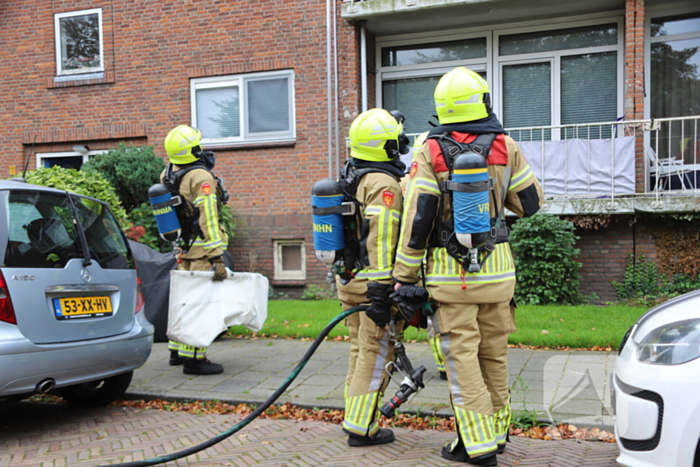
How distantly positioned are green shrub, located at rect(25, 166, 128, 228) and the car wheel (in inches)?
124

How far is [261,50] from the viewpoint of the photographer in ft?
36.9

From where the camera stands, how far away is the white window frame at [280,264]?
37.0 ft

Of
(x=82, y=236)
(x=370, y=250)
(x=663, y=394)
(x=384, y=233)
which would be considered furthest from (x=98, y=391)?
(x=663, y=394)

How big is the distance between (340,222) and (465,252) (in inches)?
34.3

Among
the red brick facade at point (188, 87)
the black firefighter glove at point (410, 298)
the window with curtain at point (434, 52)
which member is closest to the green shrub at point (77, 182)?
the red brick facade at point (188, 87)

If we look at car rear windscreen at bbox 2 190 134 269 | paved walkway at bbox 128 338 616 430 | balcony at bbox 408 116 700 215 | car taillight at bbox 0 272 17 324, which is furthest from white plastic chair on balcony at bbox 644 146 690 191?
car taillight at bbox 0 272 17 324

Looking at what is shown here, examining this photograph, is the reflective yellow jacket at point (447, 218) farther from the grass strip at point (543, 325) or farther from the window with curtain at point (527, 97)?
the window with curtain at point (527, 97)

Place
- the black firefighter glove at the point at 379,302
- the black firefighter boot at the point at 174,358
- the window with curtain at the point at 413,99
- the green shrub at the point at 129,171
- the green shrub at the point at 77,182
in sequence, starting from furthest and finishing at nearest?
the window with curtain at the point at 413,99 < the green shrub at the point at 129,171 < the green shrub at the point at 77,182 < the black firefighter boot at the point at 174,358 < the black firefighter glove at the point at 379,302

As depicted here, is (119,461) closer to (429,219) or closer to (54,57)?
(429,219)

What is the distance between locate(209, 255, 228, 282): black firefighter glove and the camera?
18.9ft

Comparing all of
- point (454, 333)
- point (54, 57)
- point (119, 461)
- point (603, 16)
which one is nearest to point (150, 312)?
point (119, 461)

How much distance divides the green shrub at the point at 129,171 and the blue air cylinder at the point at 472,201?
27.7 ft

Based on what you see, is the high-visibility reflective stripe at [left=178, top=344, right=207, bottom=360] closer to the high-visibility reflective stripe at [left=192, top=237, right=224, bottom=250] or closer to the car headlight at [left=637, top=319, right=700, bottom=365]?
the high-visibility reflective stripe at [left=192, top=237, right=224, bottom=250]

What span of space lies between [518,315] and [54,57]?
33.6 feet
